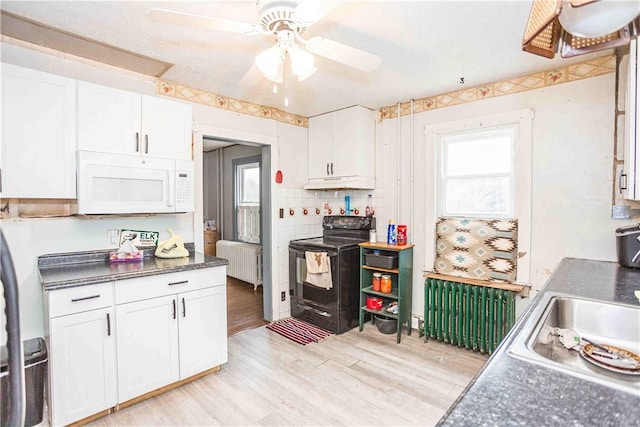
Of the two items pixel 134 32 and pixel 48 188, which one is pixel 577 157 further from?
pixel 48 188

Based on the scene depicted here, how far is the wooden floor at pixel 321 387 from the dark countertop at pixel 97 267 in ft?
2.86

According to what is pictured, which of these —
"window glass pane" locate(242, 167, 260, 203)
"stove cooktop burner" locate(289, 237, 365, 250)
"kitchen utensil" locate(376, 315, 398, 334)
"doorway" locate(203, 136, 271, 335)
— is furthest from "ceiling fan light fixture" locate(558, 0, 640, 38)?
"window glass pane" locate(242, 167, 260, 203)

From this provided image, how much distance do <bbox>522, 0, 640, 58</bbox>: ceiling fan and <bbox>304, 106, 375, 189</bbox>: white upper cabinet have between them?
8.24ft

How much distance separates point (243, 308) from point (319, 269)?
1.38 metres

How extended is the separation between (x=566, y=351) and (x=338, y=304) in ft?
7.53

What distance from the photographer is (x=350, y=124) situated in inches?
140

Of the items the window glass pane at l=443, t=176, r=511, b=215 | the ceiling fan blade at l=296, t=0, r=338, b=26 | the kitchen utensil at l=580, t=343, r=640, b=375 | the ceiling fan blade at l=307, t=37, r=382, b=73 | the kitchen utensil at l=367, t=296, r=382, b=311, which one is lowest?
the kitchen utensil at l=367, t=296, r=382, b=311

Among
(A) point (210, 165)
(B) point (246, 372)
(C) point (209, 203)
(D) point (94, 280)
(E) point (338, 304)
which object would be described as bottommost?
(B) point (246, 372)

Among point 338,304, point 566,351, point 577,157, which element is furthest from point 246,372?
point 577,157

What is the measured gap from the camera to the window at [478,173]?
2895 mm

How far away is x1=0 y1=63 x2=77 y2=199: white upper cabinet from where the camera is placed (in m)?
1.90

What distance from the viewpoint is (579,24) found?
800 millimetres

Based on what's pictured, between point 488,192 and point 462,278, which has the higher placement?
point 488,192

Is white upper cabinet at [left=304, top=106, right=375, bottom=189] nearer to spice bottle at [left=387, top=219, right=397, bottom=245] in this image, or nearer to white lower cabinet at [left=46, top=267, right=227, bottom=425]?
spice bottle at [left=387, top=219, right=397, bottom=245]
